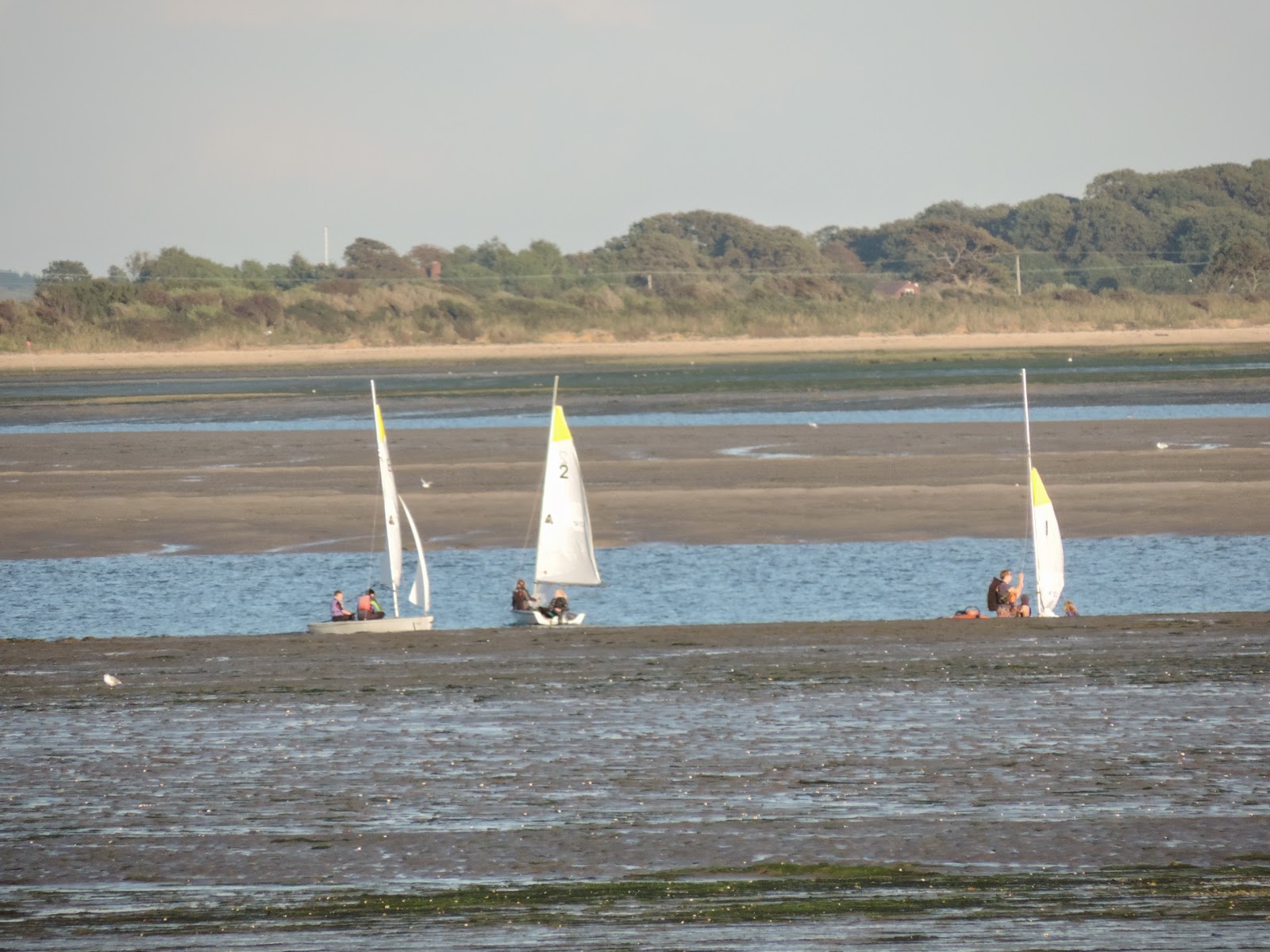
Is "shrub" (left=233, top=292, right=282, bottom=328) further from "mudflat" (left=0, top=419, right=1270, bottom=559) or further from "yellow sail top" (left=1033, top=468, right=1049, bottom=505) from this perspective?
"yellow sail top" (left=1033, top=468, right=1049, bottom=505)

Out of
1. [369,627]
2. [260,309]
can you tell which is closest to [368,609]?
[369,627]

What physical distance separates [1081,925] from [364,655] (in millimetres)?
12879

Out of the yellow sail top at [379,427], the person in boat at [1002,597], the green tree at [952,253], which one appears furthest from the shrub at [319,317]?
the person in boat at [1002,597]

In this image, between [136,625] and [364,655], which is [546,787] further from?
[136,625]

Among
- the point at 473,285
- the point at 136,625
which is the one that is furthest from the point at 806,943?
the point at 473,285

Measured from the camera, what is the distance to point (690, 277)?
16362 cm

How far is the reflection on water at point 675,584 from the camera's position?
26250mm

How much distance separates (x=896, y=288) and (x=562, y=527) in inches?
5225

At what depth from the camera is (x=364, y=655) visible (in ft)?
71.7

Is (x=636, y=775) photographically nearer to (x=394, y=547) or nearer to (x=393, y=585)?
(x=393, y=585)

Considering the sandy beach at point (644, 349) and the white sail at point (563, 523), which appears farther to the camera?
the sandy beach at point (644, 349)

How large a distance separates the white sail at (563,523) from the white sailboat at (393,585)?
6.72 feet

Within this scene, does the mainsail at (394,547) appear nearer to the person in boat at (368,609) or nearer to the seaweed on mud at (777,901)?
the person in boat at (368,609)

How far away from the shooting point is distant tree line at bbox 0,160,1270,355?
4850 inches
